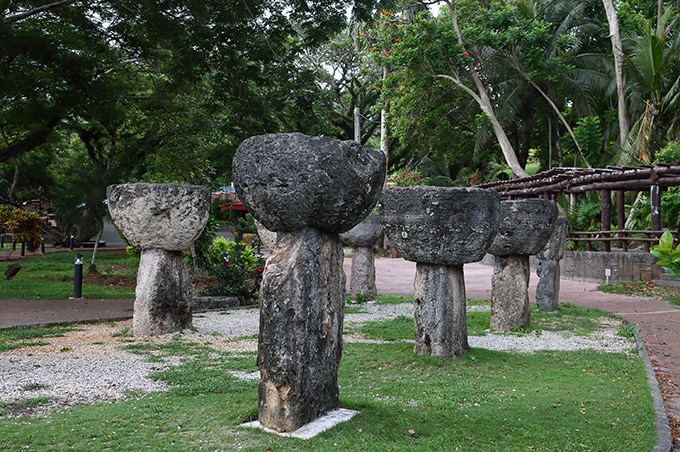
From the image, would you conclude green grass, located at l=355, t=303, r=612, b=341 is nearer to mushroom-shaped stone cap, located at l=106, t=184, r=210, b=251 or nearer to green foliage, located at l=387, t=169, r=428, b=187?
mushroom-shaped stone cap, located at l=106, t=184, r=210, b=251

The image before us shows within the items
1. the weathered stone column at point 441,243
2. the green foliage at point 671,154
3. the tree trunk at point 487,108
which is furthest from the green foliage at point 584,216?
the weathered stone column at point 441,243

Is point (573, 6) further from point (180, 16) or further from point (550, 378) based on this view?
point (550, 378)

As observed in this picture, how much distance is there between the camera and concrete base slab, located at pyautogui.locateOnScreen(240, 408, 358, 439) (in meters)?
4.00

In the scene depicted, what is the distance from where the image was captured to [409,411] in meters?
4.68

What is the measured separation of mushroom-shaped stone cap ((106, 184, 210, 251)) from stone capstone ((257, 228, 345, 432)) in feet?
13.2

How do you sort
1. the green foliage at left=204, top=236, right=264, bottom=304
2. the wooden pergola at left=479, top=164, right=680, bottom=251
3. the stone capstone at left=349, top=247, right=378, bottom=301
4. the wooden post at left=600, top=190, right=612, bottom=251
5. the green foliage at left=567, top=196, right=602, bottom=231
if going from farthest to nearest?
the green foliage at left=567, top=196, right=602, bottom=231 → the wooden post at left=600, top=190, right=612, bottom=251 → the wooden pergola at left=479, top=164, right=680, bottom=251 → the stone capstone at left=349, top=247, right=378, bottom=301 → the green foliage at left=204, top=236, right=264, bottom=304

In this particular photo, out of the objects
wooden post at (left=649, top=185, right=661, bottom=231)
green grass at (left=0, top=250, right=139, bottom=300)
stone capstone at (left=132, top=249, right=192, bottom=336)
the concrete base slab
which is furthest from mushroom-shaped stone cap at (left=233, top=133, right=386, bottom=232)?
wooden post at (left=649, top=185, right=661, bottom=231)

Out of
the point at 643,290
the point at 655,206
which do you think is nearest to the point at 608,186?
the point at 655,206

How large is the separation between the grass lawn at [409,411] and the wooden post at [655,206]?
976cm

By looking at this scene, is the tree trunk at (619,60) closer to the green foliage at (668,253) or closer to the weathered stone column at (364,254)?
the weathered stone column at (364,254)

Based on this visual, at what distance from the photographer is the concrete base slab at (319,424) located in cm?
400

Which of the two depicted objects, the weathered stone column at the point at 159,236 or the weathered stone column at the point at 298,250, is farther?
the weathered stone column at the point at 159,236

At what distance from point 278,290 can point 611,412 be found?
282 cm

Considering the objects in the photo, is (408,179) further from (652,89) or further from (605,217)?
(652,89)
